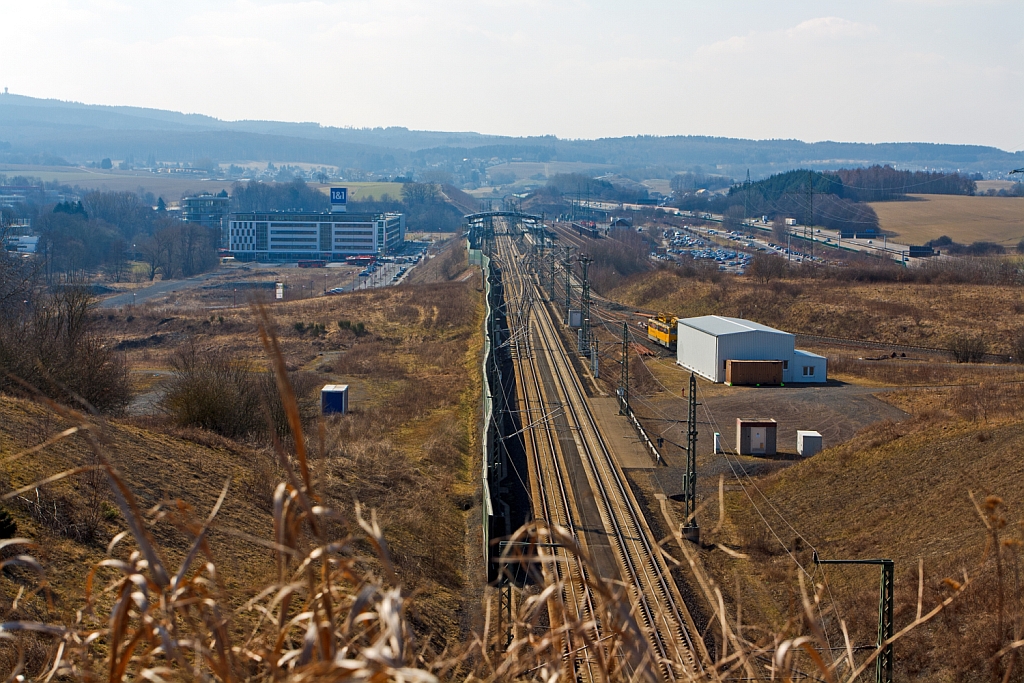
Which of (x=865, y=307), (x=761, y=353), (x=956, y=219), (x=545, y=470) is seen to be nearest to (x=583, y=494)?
(x=545, y=470)

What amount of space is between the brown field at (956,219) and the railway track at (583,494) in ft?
206

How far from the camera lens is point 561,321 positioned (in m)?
49.5

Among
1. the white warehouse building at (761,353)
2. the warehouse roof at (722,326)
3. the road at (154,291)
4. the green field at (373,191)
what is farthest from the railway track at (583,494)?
the green field at (373,191)

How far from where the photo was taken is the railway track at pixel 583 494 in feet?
36.4

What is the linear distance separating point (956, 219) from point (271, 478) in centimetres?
9845

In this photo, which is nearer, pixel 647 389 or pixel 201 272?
pixel 647 389

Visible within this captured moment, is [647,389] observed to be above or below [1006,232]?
below

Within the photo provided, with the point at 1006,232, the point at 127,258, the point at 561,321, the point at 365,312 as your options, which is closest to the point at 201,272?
the point at 127,258

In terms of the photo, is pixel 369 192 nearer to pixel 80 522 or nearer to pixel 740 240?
pixel 740 240

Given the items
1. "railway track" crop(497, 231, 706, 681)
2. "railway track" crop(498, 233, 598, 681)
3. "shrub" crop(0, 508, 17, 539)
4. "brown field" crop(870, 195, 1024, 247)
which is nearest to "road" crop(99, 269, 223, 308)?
"railway track" crop(498, 233, 598, 681)

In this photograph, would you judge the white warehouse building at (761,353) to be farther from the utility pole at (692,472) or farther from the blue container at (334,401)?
the utility pole at (692,472)

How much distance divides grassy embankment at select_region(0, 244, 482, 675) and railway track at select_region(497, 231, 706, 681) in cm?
166

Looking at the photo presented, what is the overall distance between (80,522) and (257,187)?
15359 cm

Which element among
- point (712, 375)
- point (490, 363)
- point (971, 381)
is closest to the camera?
point (490, 363)
